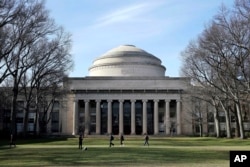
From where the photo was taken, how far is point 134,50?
130 m

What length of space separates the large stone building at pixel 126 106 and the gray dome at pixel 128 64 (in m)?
2.17

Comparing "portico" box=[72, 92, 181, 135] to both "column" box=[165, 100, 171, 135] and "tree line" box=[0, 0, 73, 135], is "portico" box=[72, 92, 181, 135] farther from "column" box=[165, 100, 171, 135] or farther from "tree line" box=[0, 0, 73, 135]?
"tree line" box=[0, 0, 73, 135]

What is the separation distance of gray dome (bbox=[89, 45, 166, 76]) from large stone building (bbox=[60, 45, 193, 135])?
85.3 inches

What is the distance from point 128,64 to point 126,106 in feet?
42.2

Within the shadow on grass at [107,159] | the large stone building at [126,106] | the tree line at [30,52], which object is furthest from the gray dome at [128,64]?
the shadow on grass at [107,159]

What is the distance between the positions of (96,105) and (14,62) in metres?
62.5

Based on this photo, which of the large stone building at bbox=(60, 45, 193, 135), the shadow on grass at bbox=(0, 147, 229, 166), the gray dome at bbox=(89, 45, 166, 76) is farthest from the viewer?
the gray dome at bbox=(89, 45, 166, 76)

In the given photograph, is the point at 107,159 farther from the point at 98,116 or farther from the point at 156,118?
the point at 98,116

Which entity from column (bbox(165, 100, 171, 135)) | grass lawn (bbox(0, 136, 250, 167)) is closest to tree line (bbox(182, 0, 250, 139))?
grass lawn (bbox(0, 136, 250, 167))

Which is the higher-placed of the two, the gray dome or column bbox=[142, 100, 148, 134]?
the gray dome

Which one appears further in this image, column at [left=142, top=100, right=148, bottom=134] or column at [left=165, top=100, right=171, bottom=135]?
column at [left=142, top=100, right=148, bottom=134]

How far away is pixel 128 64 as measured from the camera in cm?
12512

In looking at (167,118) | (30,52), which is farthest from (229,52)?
(167,118)

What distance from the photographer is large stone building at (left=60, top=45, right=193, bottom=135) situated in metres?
115
